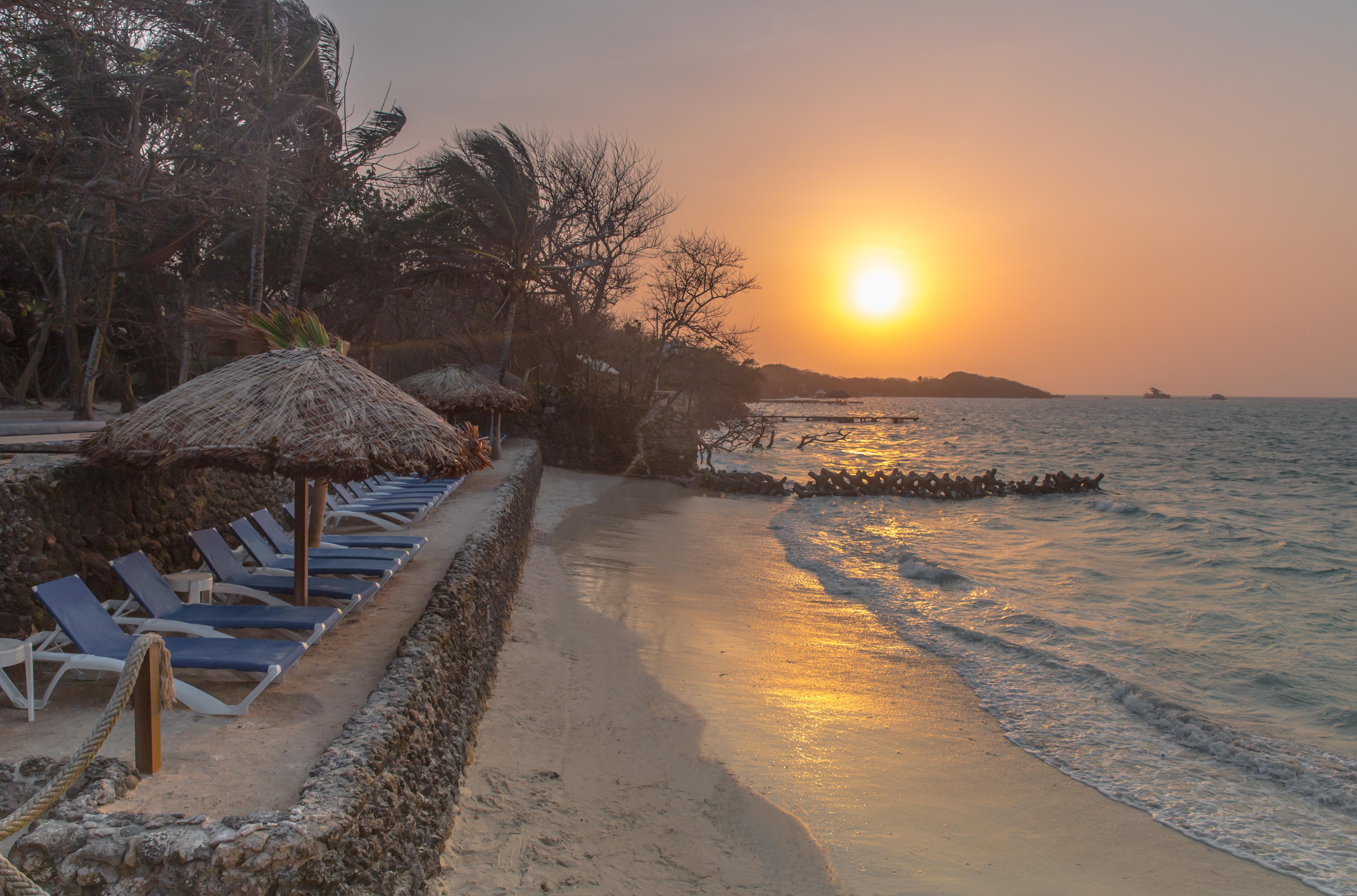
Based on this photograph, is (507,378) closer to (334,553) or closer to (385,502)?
(385,502)

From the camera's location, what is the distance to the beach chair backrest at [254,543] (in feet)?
19.7

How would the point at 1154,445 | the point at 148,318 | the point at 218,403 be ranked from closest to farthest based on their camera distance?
the point at 218,403, the point at 148,318, the point at 1154,445

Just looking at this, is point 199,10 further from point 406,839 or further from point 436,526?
point 406,839

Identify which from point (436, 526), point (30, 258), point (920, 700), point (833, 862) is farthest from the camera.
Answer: point (30, 258)

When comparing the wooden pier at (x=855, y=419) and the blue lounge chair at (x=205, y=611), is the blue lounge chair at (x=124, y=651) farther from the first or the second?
the wooden pier at (x=855, y=419)

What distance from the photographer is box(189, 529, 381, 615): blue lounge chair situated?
5453 mm

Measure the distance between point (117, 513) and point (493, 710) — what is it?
3.00 metres

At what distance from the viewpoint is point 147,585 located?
4.57m

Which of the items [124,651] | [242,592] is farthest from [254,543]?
[124,651]

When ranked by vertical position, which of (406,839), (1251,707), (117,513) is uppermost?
(117,513)

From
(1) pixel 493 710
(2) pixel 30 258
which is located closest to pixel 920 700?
(1) pixel 493 710

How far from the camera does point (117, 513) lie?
536cm

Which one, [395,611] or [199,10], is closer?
[395,611]

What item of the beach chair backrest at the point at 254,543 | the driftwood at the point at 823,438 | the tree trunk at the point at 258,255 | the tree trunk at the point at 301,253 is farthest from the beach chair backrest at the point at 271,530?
the driftwood at the point at 823,438
